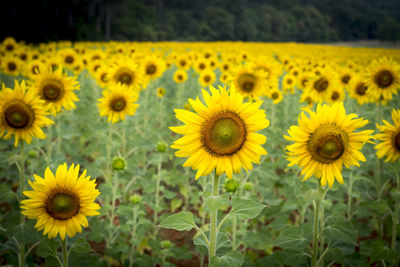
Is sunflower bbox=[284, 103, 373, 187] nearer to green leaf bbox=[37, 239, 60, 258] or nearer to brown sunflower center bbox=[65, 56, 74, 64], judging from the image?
green leaf bbox=[37, 239, 60, 258]

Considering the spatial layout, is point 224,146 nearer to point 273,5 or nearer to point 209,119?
point 209,119

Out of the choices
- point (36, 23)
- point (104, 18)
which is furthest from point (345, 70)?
point (104, 18)

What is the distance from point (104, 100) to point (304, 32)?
60358 mm

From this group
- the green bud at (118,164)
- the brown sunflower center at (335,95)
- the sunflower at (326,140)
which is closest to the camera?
the sunflower at (326,140)

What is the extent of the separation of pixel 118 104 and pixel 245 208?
8.42 ft

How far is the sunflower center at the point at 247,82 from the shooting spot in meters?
3.94

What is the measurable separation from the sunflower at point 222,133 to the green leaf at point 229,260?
1.80 ft

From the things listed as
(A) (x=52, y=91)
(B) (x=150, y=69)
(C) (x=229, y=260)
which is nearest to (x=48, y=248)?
(C) (x=229, y=260)

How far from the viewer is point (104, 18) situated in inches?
1628

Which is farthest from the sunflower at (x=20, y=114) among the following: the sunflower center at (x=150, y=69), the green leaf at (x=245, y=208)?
the sunflower center at (x=150, y=69)

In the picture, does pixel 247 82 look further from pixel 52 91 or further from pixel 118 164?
pixel 52 91

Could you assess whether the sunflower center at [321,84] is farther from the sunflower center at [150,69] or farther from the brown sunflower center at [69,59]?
the brown sunflower center at [69,59]

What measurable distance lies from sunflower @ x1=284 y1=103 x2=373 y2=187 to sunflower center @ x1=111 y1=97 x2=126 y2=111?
2501 millimetres

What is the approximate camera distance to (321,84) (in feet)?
15.1
